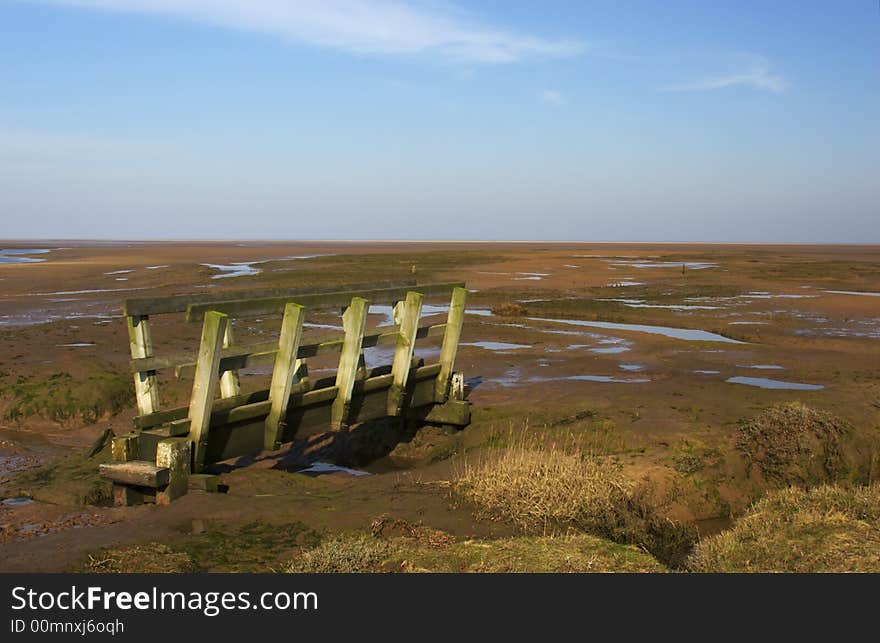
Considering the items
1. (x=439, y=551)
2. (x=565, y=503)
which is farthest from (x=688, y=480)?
(x=439, y=551)

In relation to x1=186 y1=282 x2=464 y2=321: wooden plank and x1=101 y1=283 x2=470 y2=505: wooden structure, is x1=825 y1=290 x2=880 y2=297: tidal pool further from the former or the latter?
x1=186 y1=282 x2=464 y2=321: wooden plank

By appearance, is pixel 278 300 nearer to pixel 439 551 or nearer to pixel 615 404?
pixel 439 551

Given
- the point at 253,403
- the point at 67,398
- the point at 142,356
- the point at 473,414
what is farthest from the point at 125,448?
the point at 67,398

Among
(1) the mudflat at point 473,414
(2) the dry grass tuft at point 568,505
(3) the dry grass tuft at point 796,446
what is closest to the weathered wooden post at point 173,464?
(1) the mudflat at point 473,414

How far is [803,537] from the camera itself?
7.73 metres

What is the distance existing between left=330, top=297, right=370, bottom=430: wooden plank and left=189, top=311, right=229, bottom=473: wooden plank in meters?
2.12

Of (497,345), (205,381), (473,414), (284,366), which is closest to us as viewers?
(205,381)

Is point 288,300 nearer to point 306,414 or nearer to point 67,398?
point 306,414

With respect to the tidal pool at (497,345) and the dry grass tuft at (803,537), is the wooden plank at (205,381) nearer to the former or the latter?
the dry grass tuft at (803,537)

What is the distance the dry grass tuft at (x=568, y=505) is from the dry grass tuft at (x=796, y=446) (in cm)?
239

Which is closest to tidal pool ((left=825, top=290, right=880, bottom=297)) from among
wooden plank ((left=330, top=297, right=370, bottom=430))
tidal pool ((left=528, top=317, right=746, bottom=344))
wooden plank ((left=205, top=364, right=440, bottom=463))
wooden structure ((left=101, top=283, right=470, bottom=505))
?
tidal pool ((left=528, top=317, right=746, bottom=344))

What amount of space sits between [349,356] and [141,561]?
468cm

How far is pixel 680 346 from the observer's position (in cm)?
2098

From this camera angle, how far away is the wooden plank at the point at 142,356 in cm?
890
